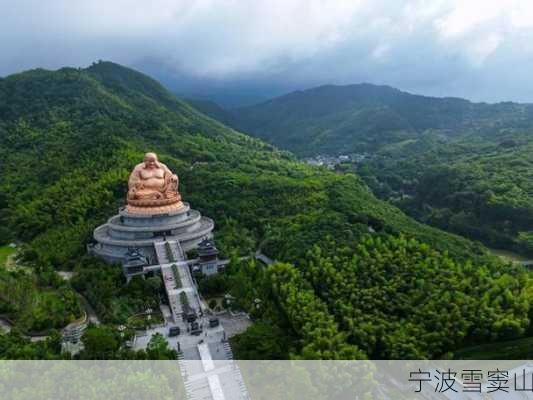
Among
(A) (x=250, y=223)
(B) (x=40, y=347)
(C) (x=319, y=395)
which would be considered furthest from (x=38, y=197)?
(C) (x=319, y=395)

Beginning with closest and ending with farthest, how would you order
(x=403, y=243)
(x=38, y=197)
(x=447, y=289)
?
1. (x=447, y=289)
2. (x=403, y=243)
3. (x=38, y=197)

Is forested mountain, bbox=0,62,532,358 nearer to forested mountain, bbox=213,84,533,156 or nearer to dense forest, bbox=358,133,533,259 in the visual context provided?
dense forest, bbox=358,133,533,259

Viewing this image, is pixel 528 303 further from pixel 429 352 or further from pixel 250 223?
pixel 250 223

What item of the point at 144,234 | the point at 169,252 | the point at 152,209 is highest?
the point at 152,209

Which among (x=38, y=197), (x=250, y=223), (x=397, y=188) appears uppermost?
(x=38, y=197)

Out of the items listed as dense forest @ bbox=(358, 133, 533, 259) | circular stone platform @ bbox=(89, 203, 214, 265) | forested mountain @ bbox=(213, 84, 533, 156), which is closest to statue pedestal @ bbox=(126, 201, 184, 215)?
circular stone platform @ bbox=(89, 203, 214, 265)

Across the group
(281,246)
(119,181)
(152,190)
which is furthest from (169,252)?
(119,181)

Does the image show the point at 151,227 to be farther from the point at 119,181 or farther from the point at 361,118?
the point at 361,118
